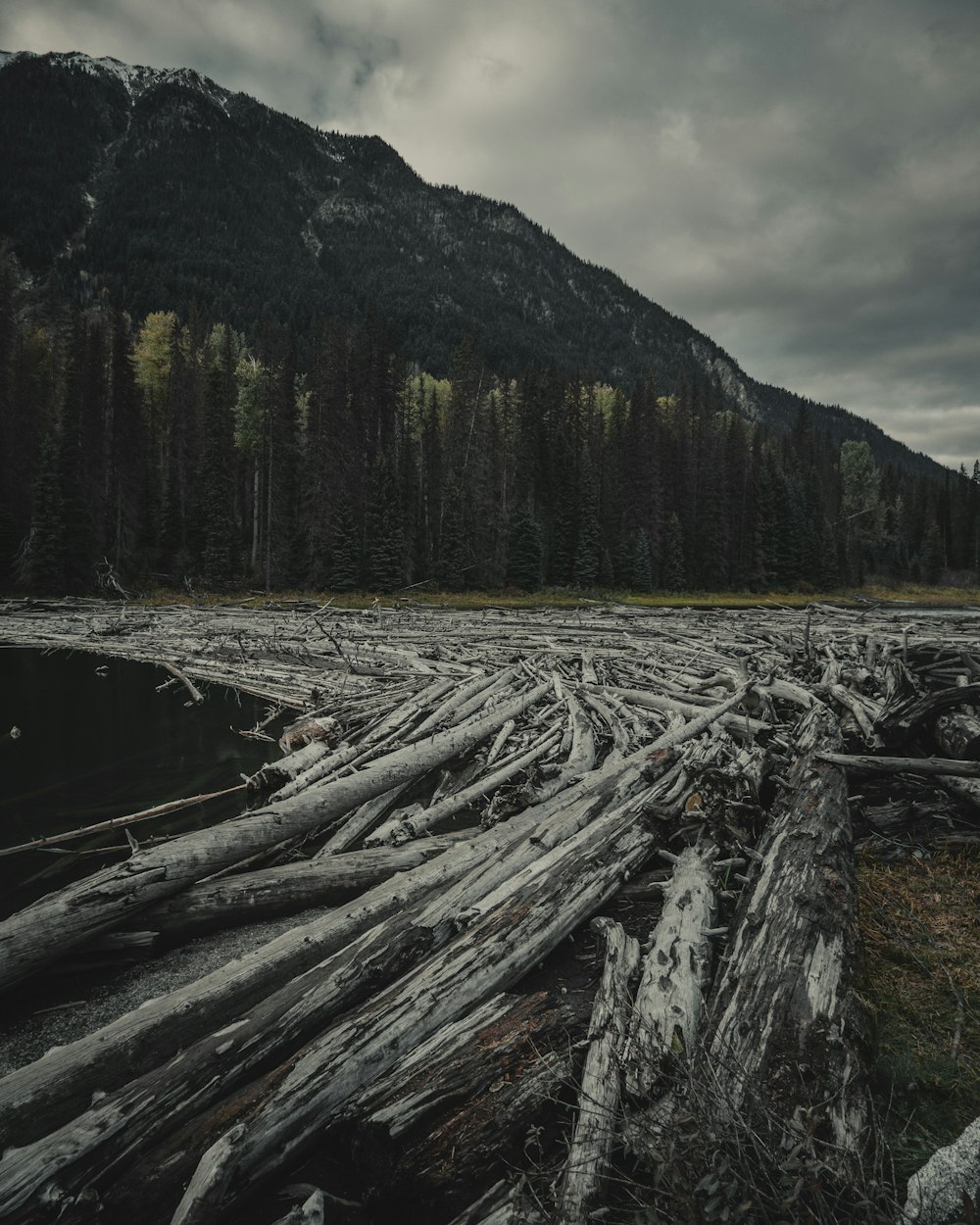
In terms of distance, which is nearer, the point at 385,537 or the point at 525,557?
the point at 385,537

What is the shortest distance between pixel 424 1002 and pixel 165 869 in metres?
2.44

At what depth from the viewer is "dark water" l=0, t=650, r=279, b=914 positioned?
6.57 meters

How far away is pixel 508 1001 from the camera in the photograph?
316cm

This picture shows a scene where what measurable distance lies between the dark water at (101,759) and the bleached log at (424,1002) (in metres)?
4.15

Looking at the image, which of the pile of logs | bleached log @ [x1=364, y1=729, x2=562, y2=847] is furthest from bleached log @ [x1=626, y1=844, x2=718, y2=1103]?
bleached log @ [x1=364, y1=729, x2=562, y2=847]

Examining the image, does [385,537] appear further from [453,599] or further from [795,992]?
[795,992]

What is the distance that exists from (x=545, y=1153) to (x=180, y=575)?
4565 centimetres

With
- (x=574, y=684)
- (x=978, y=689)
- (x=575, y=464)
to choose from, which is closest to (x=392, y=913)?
(x=978, y=689)

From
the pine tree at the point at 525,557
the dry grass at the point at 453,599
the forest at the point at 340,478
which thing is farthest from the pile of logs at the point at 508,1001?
the pine tree at the point at 525,557

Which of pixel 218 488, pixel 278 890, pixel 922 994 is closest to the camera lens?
pixel 922 994

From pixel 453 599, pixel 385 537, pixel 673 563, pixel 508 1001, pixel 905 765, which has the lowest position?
pixel 508 1001

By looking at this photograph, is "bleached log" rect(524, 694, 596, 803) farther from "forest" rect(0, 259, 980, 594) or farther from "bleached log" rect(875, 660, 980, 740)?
"forest" rect(0, 259, 980, 594)

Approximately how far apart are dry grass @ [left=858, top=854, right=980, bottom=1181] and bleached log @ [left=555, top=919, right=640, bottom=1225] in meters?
1.07

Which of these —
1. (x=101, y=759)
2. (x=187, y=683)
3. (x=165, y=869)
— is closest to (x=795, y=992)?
(x=165, y=869)
